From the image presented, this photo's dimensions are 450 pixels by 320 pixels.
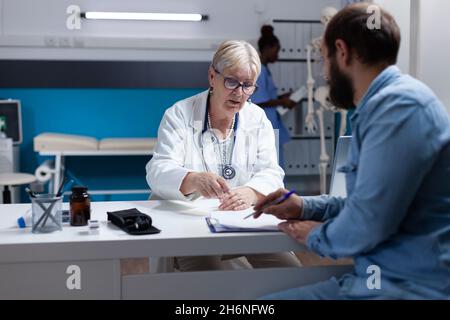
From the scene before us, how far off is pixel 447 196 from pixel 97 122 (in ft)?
12.7

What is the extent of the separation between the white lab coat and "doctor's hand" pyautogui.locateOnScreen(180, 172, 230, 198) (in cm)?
14

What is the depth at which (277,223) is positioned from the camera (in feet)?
4.99

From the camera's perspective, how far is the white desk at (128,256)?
1314 mm

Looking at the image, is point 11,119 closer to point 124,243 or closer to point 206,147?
point 206,147

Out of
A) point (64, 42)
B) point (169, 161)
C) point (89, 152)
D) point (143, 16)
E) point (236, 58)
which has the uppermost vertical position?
point (143, 16)

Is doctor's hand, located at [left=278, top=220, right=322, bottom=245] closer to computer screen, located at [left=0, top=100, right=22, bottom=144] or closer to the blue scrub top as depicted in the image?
the blue scrub top

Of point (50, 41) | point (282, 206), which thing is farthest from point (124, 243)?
point (50, 41)

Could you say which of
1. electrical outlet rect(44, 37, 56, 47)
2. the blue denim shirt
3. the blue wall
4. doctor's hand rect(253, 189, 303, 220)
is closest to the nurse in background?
the blue wall

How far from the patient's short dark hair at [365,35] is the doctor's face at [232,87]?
0.80 meters

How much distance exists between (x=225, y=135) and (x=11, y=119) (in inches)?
109

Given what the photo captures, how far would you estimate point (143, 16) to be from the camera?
15.4ft

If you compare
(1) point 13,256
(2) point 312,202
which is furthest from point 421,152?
(1) point 13,256

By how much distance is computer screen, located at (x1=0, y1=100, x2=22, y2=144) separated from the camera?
4371 millimetres
